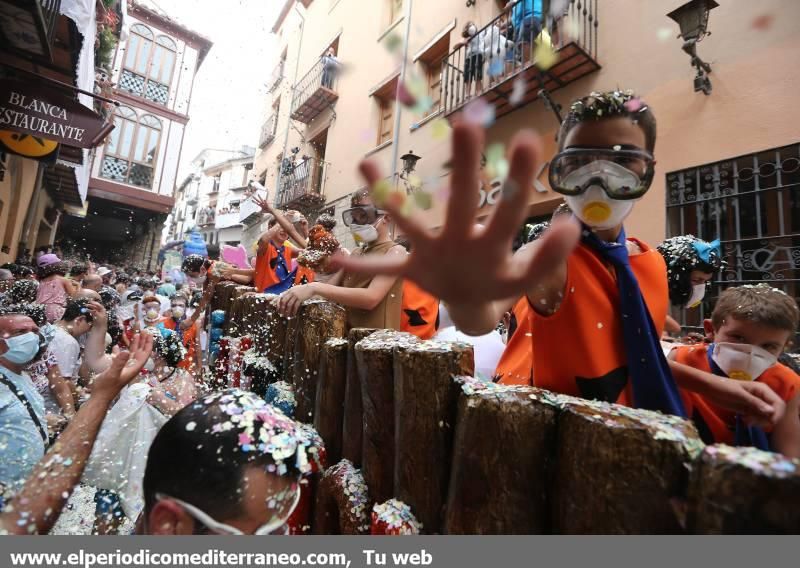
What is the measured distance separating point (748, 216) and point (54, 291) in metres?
9.05

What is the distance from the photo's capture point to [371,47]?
11453 mm

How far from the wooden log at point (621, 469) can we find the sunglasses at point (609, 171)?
66cm

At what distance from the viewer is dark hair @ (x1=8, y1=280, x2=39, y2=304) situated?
4.13 meters

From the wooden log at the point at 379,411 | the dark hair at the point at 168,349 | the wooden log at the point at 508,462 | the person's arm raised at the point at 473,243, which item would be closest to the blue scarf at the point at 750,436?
the wooden log at the point at 508,462

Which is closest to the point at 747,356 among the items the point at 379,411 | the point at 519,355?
the point at 519,355

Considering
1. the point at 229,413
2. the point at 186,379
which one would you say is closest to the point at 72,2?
the point at 186,379

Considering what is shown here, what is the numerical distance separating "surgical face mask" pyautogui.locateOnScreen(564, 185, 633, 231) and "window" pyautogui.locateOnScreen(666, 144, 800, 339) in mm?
4415

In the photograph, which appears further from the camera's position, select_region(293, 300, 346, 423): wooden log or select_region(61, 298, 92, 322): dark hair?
select_region(61, 298, 92, 322): dark hair

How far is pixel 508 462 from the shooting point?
119 centimetres

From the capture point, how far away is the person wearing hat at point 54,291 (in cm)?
538

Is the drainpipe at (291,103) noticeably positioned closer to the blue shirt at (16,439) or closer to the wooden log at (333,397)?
the blue shirt at (16,439)

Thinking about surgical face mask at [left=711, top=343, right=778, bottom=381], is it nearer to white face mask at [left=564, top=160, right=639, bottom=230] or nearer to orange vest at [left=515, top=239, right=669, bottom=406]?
orange vest at [left=515, top=239, right=669, bottom=406]

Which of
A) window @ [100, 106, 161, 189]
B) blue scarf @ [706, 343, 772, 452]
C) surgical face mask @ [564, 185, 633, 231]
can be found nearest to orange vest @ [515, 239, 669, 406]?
surgical face mask @ [564, 185, 633, 231]
